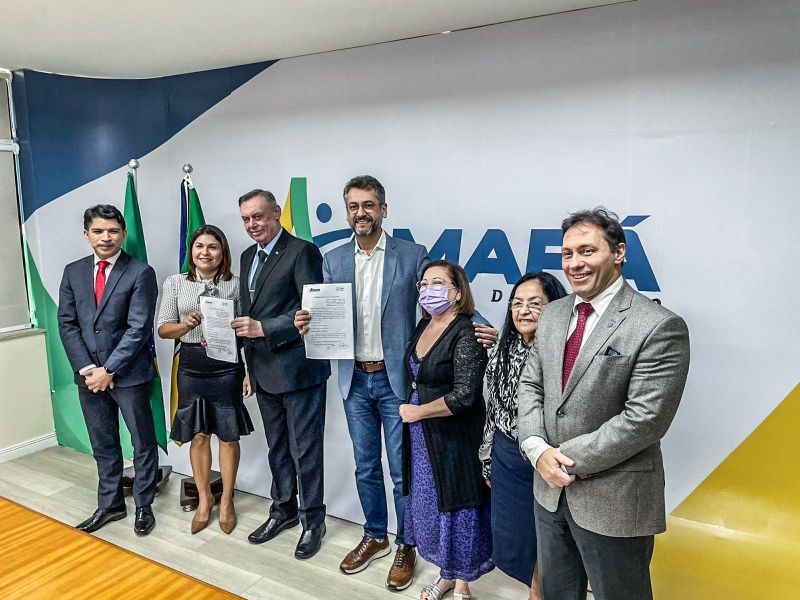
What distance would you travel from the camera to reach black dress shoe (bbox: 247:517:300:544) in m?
3.38

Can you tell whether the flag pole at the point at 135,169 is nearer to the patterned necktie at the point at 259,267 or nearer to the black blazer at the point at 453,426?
the patterned necktie at the point at 259,267

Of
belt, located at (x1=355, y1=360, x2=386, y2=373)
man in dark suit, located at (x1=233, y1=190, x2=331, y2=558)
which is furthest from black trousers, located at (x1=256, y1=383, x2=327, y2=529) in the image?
belt, located at (x1=355, y1=360, x2=386, y2=373)

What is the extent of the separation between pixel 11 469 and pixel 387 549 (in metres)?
3.01

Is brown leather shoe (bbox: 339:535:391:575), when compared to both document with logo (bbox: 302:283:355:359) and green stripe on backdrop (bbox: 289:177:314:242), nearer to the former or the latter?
document with logo (bbox: 302:283:355:359)

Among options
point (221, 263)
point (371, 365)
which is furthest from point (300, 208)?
point (371, 365)

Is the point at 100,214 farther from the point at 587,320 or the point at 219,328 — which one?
the point at 587,320

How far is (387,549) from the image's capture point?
326cm

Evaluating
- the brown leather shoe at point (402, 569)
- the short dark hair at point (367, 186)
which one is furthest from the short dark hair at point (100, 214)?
the brown leather shoe at point (402, 569)

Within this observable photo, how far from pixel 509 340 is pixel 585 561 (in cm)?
82

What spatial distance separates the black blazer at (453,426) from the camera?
251 centimetres

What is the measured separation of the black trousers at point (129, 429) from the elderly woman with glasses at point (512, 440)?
6.79 ft

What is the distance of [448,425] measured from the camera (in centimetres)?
255

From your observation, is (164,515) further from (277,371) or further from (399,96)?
(399,96)

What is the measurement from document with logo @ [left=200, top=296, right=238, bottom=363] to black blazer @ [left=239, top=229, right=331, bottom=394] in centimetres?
10
